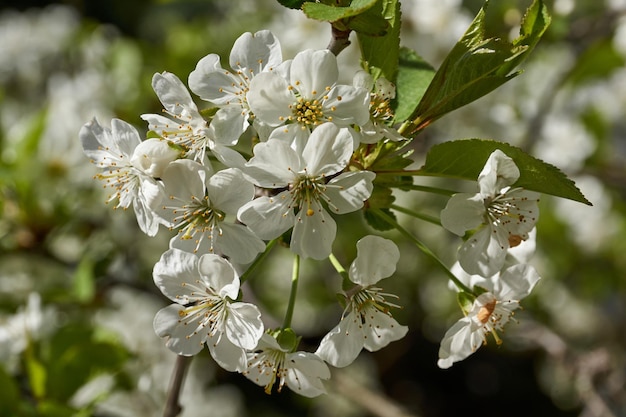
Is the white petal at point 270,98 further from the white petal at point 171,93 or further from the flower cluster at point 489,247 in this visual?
the flower cluster at point 489,247

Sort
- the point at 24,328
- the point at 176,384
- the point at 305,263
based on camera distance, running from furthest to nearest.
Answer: the point at 305,263, the point at 24,328, the point at 176,384

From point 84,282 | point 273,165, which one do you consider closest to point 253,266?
point 273,165

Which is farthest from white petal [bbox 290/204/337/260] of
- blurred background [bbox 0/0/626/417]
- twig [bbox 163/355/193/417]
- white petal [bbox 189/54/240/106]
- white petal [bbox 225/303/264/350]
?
blurred background [bbox 0/0/626/417]

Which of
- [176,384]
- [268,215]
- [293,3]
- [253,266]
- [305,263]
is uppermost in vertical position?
[293,3]

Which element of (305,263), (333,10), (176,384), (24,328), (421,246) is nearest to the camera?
(333,10)

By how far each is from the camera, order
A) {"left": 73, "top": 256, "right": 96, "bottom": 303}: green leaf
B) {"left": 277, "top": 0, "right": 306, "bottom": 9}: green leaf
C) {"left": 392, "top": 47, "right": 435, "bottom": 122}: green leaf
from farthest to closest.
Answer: {"left": 73, "top": 256, "right": 96, "bottom": 303}: green leaf, {"left": 392, "top": 47, "right": 435, "bottom": 122}: green leaf, {"left": 277, "top": 0, "right": 306, "bottom": 9}: green leaf

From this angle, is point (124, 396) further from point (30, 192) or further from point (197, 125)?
point (197, 125)

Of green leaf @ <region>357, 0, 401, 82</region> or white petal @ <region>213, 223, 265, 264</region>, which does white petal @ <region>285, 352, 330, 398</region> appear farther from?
green leaf @ <region>357, 0, 401, 82</region>

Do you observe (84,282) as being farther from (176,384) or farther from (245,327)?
(245,327)
